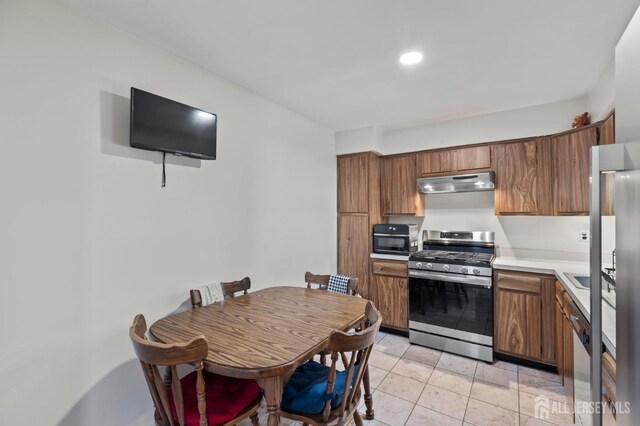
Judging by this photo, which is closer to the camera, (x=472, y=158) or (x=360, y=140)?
(x=472, y=158)

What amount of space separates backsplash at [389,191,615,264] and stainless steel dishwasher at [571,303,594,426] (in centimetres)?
144

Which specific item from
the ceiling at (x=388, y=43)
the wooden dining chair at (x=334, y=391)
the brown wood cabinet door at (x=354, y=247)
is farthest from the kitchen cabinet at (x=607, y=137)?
the brown wood cabinet door at (x=354, y=247)

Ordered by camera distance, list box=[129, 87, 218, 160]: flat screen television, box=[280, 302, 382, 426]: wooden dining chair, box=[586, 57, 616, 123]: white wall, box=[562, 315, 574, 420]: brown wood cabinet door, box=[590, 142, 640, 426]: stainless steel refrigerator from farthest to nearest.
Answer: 1. box=[586, 57, 616, 123]: white wall
2. box=[562, 315, 574, 420]: brown wood cabinet door
3. box=[129, 87, 218, 160]: flat screen television
4. box=[280, 302, 382, 426]: wooden dining chair
5. box=[590, 142, 640, 426]: stainless steel refrigerator

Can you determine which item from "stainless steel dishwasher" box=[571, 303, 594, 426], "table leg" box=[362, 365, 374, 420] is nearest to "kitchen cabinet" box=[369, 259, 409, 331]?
"table leg" box=[362, 365, 374, 420]

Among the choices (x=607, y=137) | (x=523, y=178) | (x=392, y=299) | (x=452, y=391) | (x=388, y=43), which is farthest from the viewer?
(x=392, y=299)

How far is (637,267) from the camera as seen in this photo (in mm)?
561

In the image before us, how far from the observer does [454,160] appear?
3.28 m

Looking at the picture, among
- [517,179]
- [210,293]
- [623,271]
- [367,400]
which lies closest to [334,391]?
[367,400]

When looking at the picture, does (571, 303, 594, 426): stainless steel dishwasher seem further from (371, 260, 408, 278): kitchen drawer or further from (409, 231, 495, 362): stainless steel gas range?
(371, 260, 408, 278): kitchen drawer

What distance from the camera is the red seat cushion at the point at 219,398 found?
1.31 meters

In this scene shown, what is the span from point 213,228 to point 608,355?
7.60 feet

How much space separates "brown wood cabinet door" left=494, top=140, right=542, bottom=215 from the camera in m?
2.87

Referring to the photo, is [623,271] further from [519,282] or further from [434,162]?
[434,162]

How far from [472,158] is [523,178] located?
0.54 meters
